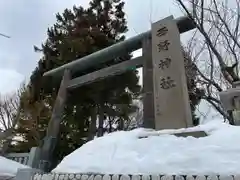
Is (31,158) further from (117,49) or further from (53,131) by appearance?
(117,49)

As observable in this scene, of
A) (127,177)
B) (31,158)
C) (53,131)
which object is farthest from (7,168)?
(127,177)

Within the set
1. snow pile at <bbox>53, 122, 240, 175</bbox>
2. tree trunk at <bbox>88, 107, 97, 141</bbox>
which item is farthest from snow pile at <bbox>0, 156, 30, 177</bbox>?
tree trunk at <bbox>88, 107, 97, 141</bbox>

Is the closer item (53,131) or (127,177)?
(127,177)

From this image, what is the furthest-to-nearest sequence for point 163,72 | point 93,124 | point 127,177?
point 93,124 → point 163,72 → point 127,177

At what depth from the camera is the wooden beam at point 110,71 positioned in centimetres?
555

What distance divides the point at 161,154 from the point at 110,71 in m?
3.66

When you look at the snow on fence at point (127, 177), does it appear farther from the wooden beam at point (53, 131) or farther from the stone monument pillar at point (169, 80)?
the wooden beam at point (53, 131)

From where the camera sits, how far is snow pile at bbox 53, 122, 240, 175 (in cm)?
230

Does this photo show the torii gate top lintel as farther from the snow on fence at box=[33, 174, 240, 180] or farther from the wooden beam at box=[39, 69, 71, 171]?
the snow on fence at box=[33, 174, 240, 180]

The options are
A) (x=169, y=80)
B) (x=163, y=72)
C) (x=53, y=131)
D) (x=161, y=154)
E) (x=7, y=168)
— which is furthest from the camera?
(x=53, y=131)

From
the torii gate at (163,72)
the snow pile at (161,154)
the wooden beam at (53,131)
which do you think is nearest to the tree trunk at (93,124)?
the wooden beam at (53,131)

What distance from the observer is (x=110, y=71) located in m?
6.07

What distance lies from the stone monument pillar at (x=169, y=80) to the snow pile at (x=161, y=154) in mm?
560

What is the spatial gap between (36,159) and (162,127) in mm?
3634
